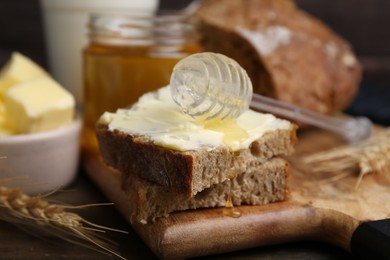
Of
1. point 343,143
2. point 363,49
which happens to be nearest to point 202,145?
point 343,143

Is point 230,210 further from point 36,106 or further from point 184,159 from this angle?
point 36,106

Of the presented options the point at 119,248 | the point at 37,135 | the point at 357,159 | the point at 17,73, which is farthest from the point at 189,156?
the point at 17,73

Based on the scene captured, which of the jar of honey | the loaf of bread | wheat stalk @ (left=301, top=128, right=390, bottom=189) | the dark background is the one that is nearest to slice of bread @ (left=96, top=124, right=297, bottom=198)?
wheat stalk @ (left=301, top=128, right=390, bottom=189)

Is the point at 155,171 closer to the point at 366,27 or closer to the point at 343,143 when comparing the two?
the point at 343,143

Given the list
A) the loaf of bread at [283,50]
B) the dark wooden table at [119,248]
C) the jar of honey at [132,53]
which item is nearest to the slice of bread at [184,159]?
the dark wooden table at [119,248]

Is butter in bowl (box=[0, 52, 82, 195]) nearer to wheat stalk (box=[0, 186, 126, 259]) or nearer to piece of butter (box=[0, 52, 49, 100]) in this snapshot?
piece of butter (box=[0, 52, 49, 100])

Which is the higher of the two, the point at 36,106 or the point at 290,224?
the point at 36,106
